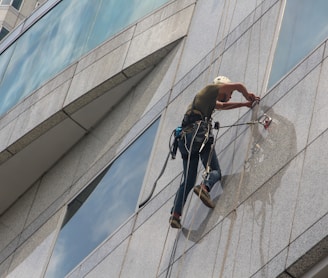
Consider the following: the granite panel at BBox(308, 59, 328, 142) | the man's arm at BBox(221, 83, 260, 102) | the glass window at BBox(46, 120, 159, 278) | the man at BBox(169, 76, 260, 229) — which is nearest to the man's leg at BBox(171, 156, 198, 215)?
the man at BBox(169, 76, 260, 229)

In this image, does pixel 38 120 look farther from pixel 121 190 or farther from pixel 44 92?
pixel 121 190

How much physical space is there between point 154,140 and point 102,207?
1.38 meters

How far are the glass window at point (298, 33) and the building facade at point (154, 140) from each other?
0.02 meters

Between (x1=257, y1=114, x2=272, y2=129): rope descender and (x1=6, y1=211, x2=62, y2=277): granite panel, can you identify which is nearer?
(x1=257, y1=114, x2=272, y2=129): rope descender

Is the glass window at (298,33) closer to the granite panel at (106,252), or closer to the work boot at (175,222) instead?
the work boot at (175,222)

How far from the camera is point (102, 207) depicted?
14.6 m

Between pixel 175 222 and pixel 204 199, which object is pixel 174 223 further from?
pixel 204 199

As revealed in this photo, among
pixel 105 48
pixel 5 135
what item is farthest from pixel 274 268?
pixel 5 135

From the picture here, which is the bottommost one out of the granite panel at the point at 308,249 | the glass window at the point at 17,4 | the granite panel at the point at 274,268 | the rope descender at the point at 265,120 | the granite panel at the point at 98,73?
the glass window at the point at 17,4

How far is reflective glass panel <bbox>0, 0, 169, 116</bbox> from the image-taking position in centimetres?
1727

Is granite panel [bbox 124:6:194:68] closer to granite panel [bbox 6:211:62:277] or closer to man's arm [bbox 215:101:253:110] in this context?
granite panel [bbox 6:211:62:277]

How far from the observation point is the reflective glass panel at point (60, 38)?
17266 mm

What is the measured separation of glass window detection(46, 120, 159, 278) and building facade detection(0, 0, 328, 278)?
3 cm

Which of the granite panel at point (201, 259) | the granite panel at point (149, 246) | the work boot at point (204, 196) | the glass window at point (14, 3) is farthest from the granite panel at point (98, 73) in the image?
the glass window at point (14, 3)
